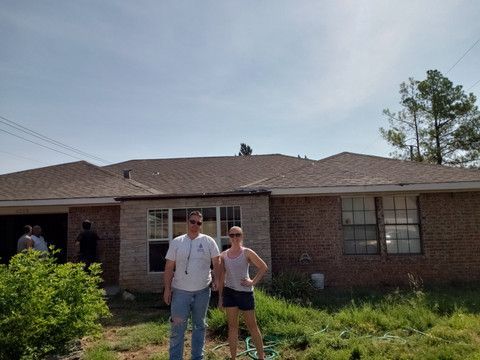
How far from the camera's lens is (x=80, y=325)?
5004 millimetres

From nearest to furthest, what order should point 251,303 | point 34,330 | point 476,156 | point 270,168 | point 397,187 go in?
point 34,330 < point 251,303 < point 397,187 < point 270,168 < point 476,156

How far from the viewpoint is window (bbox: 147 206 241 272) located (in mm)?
10383

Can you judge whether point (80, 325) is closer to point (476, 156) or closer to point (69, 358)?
point (69, 358)

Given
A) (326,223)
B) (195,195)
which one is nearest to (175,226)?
(195,195)

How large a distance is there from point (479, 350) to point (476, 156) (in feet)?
77.9

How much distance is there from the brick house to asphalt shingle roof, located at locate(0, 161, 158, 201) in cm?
14

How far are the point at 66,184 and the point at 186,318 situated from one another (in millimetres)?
9726

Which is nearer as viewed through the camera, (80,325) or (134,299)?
(80,325)

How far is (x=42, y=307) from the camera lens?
4.62 metres

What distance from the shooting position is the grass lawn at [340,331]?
5223 millimetres

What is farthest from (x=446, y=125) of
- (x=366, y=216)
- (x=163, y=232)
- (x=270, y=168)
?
(x=163, y=232)

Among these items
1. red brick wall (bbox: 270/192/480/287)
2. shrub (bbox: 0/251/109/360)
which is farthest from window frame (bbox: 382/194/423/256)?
shrub (bbox: 0/251/109/360)

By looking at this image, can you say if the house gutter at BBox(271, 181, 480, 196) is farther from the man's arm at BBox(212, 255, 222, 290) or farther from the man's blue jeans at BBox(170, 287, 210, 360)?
the man's blue jeans at BBox(170, 287, 210, 360)

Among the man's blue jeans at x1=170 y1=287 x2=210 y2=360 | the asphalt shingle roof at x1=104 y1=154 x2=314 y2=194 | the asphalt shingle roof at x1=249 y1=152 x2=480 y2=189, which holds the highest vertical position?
the asphalt shingle roof at x1=104 y1=154 x2=314 y2=194
